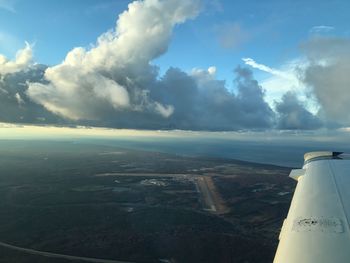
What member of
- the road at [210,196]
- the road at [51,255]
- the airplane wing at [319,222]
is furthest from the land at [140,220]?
the airplane wing at [319,222]

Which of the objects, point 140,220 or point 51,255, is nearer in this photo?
point 51,255

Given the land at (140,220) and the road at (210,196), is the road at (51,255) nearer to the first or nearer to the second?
the land at (140,220)

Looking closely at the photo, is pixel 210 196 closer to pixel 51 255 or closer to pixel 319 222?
pixel 51 255

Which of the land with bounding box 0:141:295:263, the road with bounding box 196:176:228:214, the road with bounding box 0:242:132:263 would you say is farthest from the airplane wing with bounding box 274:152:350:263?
the road with bounding box 196:176:228:214

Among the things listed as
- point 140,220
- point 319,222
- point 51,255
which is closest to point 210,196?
point 140,220

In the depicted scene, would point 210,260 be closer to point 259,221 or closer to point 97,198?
point 259,221

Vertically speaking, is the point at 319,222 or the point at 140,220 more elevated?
the point at 319,222

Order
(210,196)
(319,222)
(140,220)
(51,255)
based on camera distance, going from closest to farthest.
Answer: (319,222)
(51,255)
(140,220)
(210,196)
